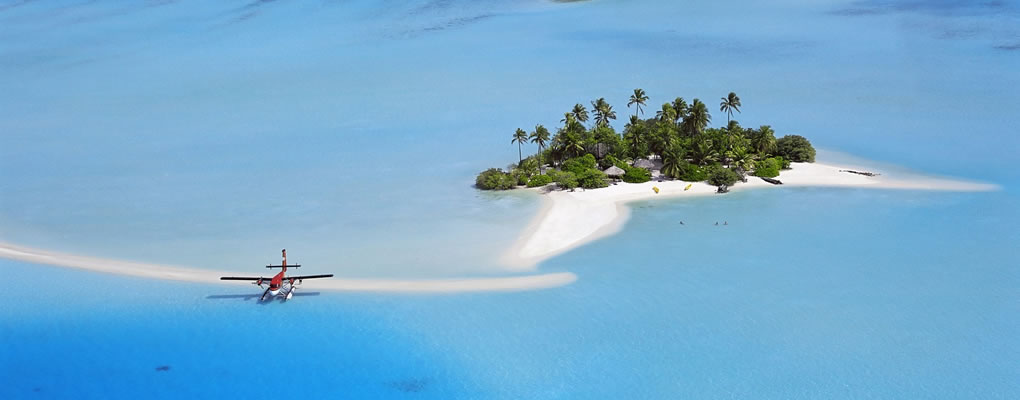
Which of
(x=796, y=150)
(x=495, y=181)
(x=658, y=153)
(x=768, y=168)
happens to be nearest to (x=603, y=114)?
(x=658, y=153)

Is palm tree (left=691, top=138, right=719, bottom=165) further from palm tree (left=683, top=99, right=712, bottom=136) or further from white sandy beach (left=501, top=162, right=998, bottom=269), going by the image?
white sandy beach (left=501, top=162, right=998, bottom=269)

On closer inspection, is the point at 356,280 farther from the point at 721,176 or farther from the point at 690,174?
the point at 721,176

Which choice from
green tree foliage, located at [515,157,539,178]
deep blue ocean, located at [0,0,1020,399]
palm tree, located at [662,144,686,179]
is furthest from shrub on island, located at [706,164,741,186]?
green tree foliage, located at [515,157,539,178]

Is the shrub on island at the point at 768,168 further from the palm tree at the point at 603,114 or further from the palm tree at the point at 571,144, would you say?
the palm tree at the point at 571,144

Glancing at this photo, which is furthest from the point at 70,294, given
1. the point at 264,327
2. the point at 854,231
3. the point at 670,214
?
the point at 854,231

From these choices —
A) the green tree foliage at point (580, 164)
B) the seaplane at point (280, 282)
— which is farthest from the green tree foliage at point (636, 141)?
the seaplane at point (280, 282)

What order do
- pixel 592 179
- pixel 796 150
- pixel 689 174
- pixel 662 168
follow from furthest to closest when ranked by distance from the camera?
pixel 796 150 → pixel 662 168 → pixel 689 174 → pixel 592 179
